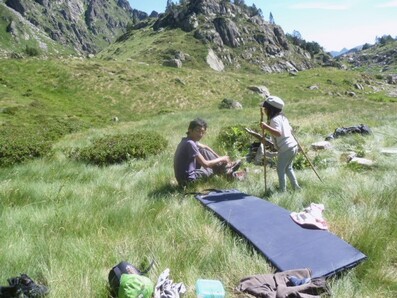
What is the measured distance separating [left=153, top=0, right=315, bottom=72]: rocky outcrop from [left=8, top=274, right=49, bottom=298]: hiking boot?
11700 cm

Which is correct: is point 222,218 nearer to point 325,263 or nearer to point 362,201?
point 325,263

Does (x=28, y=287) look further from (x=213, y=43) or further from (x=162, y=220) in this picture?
(x=213, y=43)

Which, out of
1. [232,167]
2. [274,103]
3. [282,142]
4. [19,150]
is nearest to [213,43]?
[19,150]

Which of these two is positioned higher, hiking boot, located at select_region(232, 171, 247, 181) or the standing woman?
the standing woman

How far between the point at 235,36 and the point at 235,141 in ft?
447

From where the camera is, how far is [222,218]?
524 centimetres

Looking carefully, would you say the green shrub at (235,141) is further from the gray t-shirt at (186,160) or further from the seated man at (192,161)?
the gray t-shirt at (186,160)

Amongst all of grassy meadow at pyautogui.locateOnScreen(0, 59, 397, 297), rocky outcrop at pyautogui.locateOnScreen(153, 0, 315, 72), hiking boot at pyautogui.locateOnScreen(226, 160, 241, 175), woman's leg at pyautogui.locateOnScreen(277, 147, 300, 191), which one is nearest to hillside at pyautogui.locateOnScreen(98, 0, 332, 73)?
rocky outcrop at pyautogui.locateOnScreen(153, 0, 315, 72)

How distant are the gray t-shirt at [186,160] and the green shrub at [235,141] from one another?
364 centimetres

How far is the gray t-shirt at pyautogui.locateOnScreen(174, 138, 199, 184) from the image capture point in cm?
780

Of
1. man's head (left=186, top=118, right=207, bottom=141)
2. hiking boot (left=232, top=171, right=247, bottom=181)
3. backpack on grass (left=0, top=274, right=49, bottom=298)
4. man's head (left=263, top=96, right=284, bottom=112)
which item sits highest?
man's head (left=263, top=96, right=284, bottom=112)

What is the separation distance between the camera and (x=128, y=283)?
3357 mm

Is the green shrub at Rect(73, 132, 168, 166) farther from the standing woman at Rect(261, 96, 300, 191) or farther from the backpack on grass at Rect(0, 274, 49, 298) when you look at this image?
the backpack on grass at Rect(0, 274, 49, 298)

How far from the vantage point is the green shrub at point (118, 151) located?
1139cm
